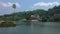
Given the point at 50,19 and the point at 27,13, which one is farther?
the point at 50,19

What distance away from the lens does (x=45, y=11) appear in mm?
50281

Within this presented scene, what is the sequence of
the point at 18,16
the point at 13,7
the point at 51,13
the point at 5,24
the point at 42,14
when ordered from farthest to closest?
the point at 51,13 < the point at 42,14 < the point at 18,16 < the point at 13,7 < the point at 5,24

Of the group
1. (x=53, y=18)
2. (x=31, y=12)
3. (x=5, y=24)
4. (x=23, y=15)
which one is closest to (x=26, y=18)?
(x=31, y=12)

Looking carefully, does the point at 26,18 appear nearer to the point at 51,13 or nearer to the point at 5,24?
the point at 51,13

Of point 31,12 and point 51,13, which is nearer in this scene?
point 31,12

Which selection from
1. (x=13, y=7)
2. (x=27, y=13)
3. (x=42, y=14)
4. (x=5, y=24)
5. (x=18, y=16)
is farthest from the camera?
(x=42, y=14)

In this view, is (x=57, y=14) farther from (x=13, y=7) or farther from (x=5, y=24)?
(x=5, y=24)

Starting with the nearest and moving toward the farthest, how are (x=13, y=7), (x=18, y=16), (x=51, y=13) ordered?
(x=13, y=7) < (x=18, y=16) < (x=51, y=13)

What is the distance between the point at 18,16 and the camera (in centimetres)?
4050

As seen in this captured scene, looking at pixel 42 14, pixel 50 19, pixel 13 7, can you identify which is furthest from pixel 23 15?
pixel 50 19

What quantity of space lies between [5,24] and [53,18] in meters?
25.2

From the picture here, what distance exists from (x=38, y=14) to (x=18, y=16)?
1019cm

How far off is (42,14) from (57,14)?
5.96m

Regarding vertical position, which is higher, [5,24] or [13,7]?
[13,7]
